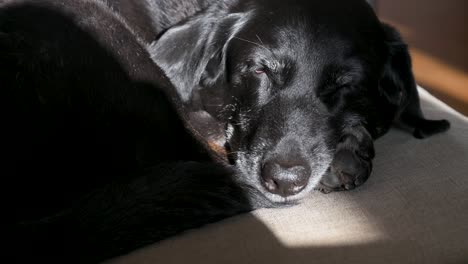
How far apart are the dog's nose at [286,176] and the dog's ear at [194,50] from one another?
0.38 meters

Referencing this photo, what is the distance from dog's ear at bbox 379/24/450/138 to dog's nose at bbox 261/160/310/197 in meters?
0.47

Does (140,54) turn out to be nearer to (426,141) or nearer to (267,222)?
(267,222)

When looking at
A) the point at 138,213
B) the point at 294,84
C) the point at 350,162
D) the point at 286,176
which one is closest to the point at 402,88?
the point at 350,162

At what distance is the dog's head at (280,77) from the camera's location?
1.51 metres

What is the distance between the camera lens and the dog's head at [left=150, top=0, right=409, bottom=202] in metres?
1.51

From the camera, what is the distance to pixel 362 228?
138cm

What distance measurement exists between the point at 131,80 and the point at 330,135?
23.8 inches

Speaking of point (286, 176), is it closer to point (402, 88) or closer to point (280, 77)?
point (280, 77)

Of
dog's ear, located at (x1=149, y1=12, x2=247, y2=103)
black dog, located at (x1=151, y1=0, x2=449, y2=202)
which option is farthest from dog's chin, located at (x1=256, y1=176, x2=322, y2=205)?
dog's ear, located at (x1=149, y1=12, x2=247, y2=103)

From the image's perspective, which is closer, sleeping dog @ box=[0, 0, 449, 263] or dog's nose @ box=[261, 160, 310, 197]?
sleeping dog @ box=[0, 0, 449, 263]

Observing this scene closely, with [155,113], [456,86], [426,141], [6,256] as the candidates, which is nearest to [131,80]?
[155,113]

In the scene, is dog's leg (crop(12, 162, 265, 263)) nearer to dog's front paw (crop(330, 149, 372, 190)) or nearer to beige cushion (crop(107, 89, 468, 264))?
beige cushion (crop(107, 89, 468, 264))

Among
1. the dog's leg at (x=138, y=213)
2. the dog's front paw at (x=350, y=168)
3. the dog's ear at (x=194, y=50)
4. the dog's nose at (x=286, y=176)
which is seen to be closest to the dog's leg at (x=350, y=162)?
the dog's front paw at (x=350, y=168)

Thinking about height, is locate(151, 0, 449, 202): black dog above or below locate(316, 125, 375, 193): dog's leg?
above
